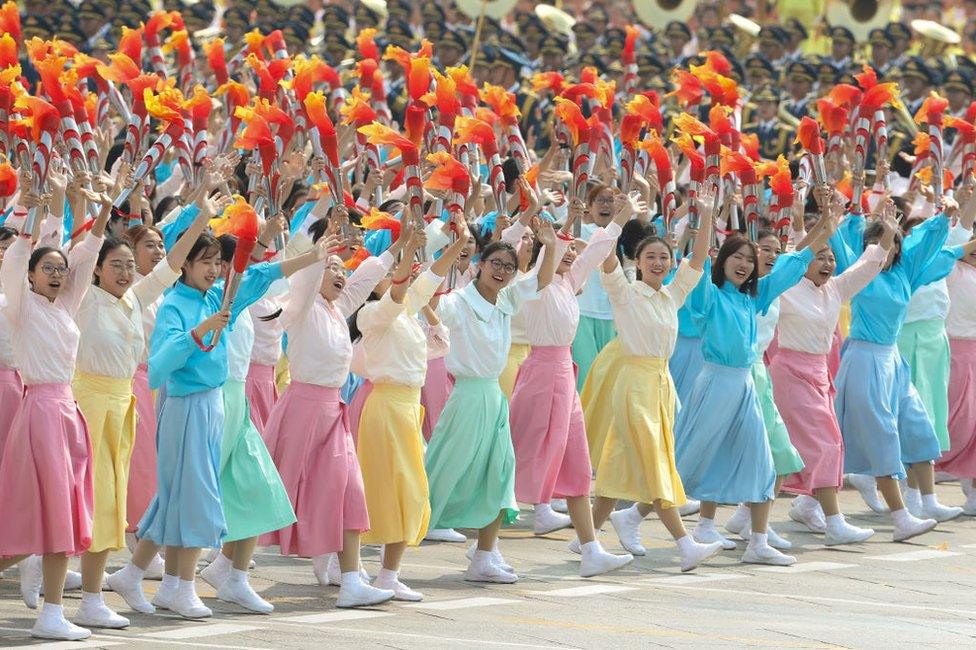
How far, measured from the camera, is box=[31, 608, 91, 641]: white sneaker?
8.88m

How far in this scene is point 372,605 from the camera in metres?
10.0

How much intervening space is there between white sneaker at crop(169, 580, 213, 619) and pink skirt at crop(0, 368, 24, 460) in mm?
1111

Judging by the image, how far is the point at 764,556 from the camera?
38.3 ft

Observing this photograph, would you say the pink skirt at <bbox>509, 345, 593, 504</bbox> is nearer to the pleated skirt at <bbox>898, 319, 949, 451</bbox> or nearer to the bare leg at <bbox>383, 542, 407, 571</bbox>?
the bare leg at <bbox>383, 542, 407, 571</bbox>

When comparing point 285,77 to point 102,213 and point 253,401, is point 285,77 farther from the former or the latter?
point 102,213

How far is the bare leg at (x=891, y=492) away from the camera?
12591mm

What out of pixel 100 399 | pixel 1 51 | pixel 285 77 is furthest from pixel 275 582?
pixel 285 77

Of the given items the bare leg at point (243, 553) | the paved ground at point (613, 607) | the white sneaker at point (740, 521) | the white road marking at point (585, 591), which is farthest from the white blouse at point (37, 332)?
the white sneaker at point (740, 521)

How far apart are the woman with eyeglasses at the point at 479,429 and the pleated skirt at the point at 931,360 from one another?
4.10m

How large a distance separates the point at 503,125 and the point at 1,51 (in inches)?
120

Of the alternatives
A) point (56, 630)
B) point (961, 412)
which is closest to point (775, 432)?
point (961, 412)

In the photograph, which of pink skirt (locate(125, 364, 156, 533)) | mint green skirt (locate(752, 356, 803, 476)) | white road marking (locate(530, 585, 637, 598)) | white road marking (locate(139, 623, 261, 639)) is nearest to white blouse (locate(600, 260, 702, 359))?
mint green skirt (locate(752, 356, 803, 476))

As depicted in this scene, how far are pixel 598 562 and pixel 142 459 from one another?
2474 millimetres

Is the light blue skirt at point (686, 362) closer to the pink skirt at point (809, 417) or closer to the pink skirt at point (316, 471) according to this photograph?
the pink skirt at point (809, 417)
